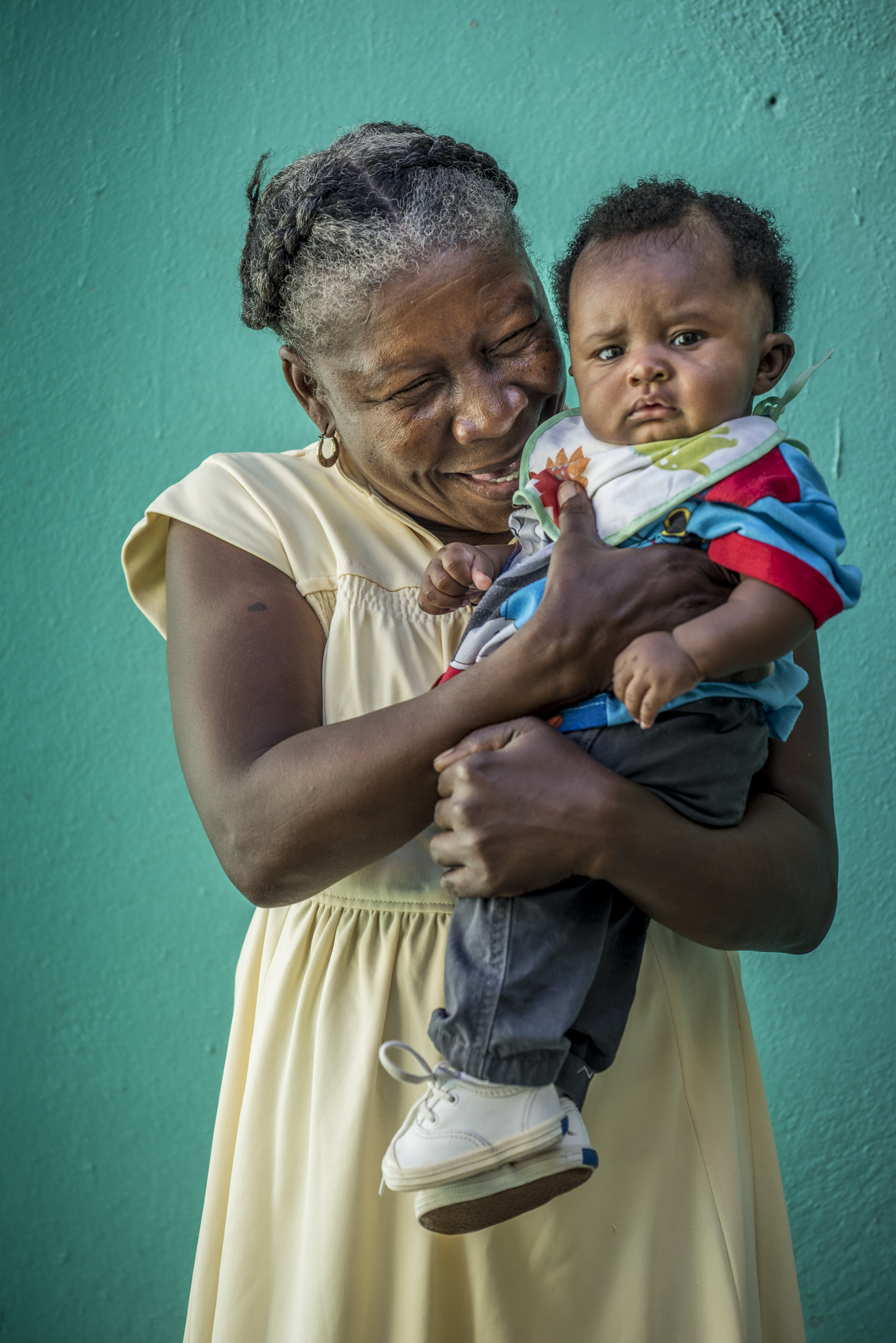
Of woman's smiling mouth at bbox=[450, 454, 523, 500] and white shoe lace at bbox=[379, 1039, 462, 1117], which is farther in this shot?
woman's smiling mouth at bbox=[450, 454, 523, 500]

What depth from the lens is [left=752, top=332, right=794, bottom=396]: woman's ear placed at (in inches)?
56.2

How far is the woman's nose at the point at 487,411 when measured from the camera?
1541mm

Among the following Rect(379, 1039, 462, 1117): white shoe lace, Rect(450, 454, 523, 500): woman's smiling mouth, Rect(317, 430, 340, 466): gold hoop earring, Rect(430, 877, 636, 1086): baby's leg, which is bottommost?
Rect(379, 1039, 462, 1117): white shoe lace

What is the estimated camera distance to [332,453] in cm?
178

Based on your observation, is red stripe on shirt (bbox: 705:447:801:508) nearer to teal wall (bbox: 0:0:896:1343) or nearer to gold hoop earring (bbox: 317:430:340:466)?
gold hoop earring (bbox: 317:430:340:466)

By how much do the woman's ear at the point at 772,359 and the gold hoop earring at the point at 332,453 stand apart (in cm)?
66

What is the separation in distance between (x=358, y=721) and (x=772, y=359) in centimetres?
74

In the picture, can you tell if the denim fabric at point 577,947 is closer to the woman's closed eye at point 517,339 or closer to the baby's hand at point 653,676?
the baby's hand at point 653,676

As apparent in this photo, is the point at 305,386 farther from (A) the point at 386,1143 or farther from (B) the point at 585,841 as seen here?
(A) the point at 386,1143

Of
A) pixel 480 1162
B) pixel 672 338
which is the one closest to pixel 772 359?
pixel 672 338

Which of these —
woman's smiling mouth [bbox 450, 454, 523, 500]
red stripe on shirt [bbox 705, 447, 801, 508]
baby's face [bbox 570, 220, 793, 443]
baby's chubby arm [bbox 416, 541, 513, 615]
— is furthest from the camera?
woman's smiling mouth [bbox 450, 454, 523, 500]

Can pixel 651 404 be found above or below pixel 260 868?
above

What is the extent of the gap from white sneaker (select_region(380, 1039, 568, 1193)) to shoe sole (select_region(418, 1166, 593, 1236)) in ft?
0.13

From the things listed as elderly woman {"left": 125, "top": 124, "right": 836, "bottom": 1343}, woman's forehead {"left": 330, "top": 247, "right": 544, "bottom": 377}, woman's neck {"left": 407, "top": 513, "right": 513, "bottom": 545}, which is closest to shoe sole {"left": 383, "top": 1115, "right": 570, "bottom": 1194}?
elderly woman {"left": 125, "top": 124, "right": 836, "bottom": 1343}
